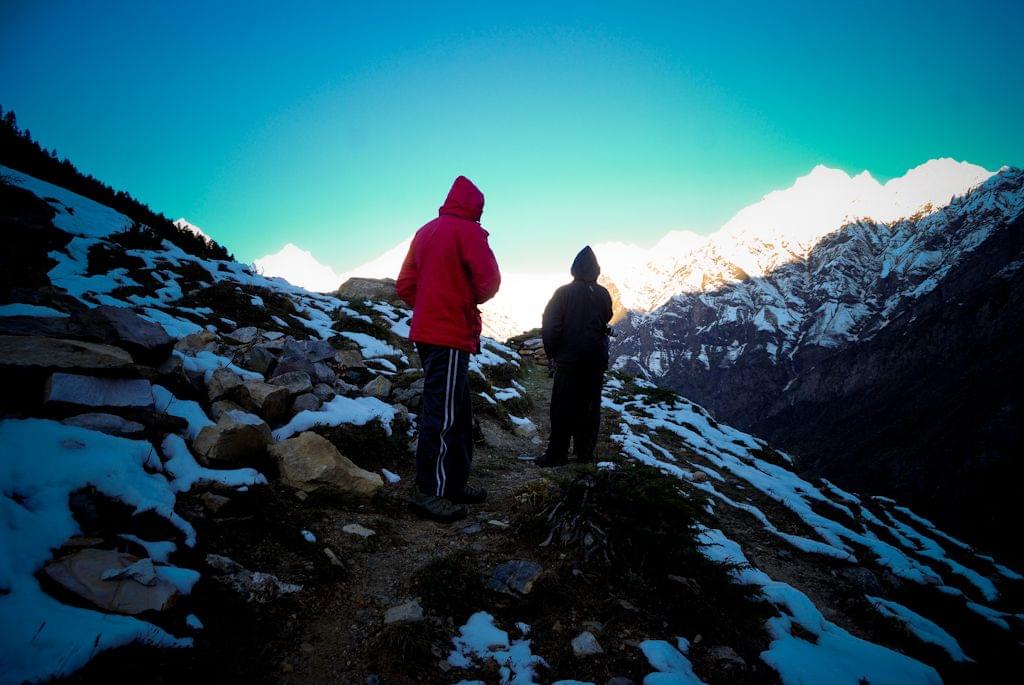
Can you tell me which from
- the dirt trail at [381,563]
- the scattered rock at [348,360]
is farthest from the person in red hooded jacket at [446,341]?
the scattered rock at [348,360]

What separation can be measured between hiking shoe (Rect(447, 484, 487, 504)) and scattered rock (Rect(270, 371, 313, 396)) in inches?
86.8

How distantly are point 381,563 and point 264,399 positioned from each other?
231 centimetres

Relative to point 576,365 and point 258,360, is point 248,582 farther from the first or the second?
point 576,365

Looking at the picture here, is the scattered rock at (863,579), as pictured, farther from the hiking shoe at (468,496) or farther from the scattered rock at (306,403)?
the scattered rock at (306,403)

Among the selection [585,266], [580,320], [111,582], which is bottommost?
[111,582]

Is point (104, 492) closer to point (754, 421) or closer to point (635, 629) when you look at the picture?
point (635, 629)

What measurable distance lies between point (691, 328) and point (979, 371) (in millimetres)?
113338

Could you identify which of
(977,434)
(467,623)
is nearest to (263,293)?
(467,623)

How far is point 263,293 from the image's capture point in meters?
9.84

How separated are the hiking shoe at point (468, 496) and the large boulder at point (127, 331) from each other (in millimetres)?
3091

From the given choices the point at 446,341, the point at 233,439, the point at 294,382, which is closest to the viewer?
the point at 233,439

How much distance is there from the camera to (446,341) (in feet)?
12.5

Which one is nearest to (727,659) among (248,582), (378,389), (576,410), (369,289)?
(248,582)

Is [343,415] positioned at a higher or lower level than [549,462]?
higher
